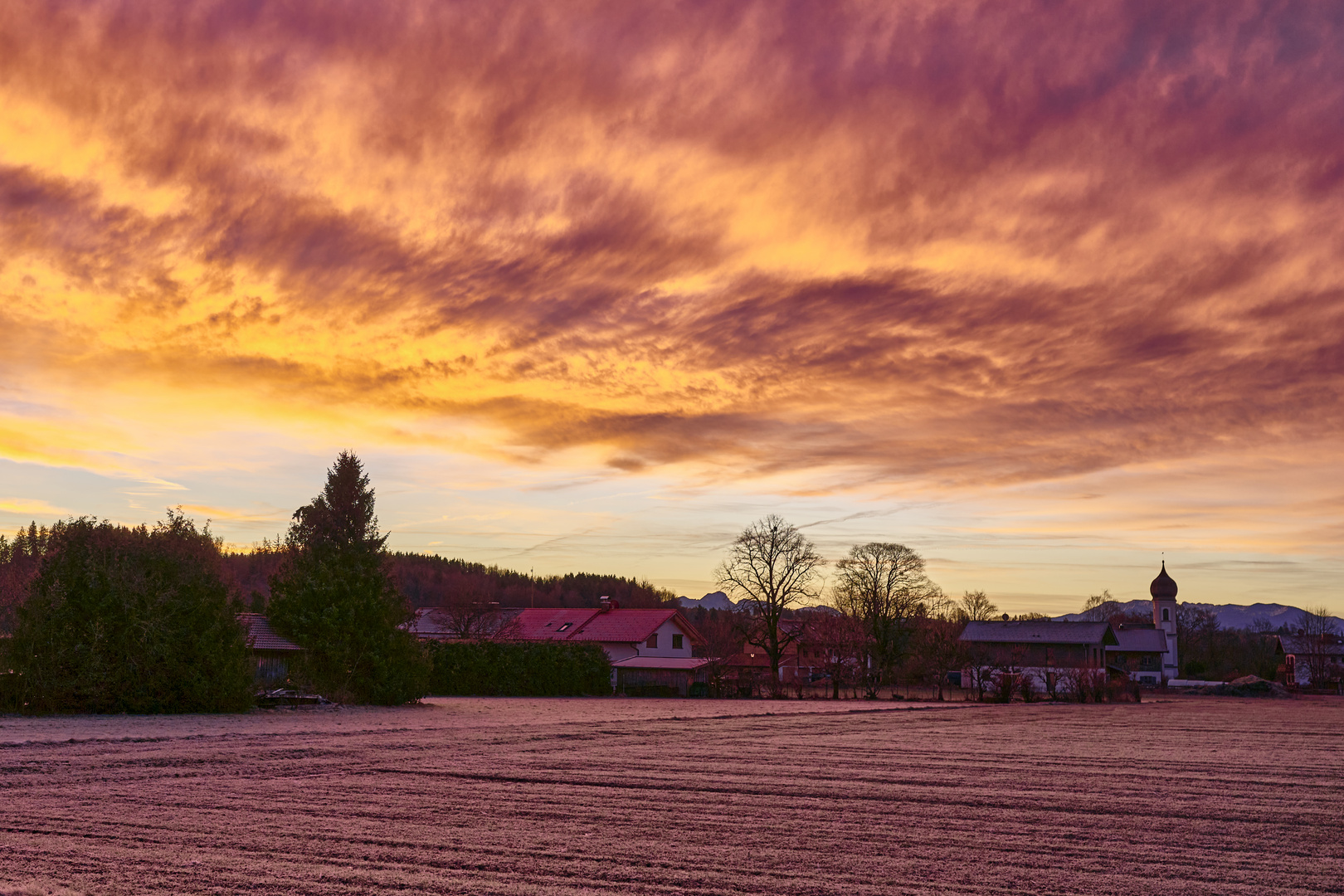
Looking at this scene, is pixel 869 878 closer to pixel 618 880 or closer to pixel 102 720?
pixel 618 880

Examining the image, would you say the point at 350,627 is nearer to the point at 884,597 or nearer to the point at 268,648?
the point at 268,648

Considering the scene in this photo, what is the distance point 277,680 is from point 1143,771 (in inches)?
1000

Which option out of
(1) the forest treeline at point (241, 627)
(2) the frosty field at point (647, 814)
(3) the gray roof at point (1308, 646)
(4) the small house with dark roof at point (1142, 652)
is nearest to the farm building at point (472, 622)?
(1) the forest treeline at point (241, 627)

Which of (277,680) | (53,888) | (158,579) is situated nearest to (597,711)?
(277,680)

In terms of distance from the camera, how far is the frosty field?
769cm

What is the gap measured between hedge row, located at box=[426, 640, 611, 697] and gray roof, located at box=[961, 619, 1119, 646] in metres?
53.9

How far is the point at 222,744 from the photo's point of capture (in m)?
17.9

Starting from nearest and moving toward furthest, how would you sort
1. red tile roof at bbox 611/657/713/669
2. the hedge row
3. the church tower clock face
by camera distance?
1. the hedge row
2. red tile roof at bbox 611/657/713/669
3. the church tower clock face

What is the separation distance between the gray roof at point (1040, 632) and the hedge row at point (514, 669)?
53933 mm

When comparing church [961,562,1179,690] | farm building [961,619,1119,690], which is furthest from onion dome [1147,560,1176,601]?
farm building [961,619,1119,690]

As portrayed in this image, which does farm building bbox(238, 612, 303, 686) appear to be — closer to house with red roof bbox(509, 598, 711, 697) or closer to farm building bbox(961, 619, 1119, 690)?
house with red roof bbox(509, 598, 711, 697)

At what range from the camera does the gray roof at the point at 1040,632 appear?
94062 mm

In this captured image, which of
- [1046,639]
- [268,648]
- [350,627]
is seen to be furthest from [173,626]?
[1046,639]

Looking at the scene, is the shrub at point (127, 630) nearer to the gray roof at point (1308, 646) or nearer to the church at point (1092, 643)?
the church at point (1092, 643)
